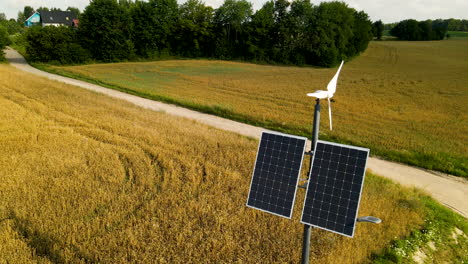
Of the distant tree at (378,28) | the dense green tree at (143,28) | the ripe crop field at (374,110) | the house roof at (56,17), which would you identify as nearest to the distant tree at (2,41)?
the ripe crop field at (374,110)


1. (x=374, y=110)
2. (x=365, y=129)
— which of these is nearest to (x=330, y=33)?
(x=374, y=110)

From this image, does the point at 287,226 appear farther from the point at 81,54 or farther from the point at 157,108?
the point at 81,54

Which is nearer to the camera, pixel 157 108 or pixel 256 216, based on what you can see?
pixel 256 216

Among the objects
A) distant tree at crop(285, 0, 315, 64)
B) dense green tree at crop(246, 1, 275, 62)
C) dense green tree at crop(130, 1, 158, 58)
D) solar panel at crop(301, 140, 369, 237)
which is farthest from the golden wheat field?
dense green tree at crop(130, 1, 158, 58)

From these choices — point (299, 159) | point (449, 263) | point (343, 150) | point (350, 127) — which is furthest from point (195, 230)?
point (350, 127)

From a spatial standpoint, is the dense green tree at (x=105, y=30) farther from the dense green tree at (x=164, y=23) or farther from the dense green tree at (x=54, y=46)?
the dense green tree at (x=164, y=23)

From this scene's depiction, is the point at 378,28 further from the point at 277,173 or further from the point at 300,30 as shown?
the point at 277,173
